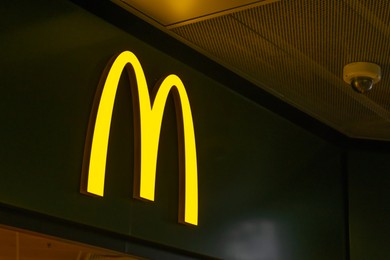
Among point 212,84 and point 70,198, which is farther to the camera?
point 212,84

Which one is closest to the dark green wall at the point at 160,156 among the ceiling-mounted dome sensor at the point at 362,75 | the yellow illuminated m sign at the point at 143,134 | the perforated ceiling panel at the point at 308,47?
the yellow illuminated m sign at the point at 143,134

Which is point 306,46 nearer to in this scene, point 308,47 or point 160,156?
point 308,47

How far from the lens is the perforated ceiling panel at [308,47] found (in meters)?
2.47

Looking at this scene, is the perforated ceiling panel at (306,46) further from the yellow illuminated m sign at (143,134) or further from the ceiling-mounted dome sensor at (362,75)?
the yellow illuminated m sign at (143,134)

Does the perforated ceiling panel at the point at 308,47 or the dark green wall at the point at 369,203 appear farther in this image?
the dark green wall at the point at 369,203

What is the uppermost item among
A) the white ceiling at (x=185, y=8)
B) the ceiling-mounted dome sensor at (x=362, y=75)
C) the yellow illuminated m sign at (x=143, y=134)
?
the ceiling-mounted dome sensor at (x=362, y=75)

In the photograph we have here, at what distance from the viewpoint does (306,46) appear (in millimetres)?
2725

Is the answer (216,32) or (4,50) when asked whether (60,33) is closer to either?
(4,50)

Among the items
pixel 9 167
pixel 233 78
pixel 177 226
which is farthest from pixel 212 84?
pixel 9 167

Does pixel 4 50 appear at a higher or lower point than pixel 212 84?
lower

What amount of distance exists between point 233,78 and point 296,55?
32 cm

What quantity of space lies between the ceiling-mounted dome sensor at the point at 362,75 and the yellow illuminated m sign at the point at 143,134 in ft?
2.29

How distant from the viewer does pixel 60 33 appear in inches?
87.5

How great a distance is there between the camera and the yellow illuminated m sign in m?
2.21
